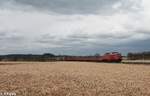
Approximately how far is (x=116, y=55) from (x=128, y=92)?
75.5 metres

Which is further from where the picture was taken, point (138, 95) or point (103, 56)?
point (103, 56)

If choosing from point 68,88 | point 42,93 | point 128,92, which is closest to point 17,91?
point 42,93

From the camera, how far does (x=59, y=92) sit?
2231cm

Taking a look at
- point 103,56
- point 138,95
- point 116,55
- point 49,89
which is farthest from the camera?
point 103,56

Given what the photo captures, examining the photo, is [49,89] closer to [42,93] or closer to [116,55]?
[42,93]

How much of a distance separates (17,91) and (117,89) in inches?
275

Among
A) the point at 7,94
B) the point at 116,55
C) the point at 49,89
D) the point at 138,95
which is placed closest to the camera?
the point at 7,94

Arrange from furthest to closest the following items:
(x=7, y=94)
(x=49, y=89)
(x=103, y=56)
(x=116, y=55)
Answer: (x=103, y=56), (x=116, y=55), (x=49, y=89), (x=7, y=94)

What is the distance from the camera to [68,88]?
24.3 m

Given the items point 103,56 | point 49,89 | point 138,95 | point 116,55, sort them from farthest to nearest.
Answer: point 103,56 → point 116,55 → point 49,89 → point 138,95

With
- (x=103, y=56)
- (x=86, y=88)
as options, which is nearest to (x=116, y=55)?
(x=103, y=56)

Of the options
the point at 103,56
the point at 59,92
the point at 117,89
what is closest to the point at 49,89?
the point at 59,92

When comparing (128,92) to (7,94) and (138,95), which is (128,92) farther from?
(7,94)

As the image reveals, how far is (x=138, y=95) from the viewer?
71.0 feet
